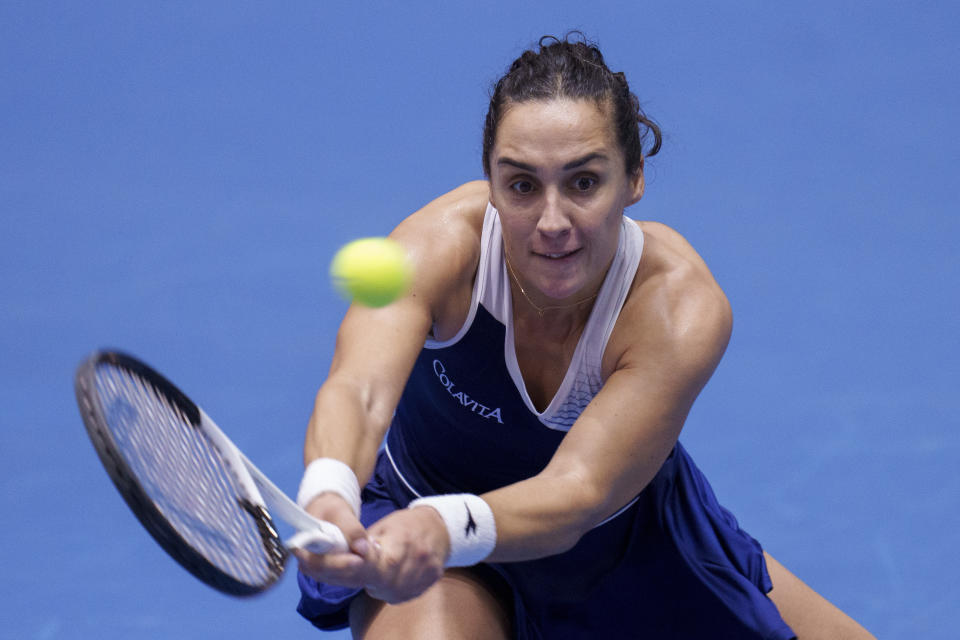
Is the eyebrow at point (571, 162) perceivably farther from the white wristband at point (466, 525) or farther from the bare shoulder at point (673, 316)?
the white wristband at point (466, 525)

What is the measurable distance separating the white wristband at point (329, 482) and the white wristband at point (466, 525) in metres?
0.08

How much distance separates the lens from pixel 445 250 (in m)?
2.17

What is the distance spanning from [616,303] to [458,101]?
3959 mm

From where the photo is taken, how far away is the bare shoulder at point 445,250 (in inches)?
84.1

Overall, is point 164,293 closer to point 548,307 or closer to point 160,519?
point 548,307

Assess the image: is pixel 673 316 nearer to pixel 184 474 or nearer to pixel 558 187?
pixel 558 187

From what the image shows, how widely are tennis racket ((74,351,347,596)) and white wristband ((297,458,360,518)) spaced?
0.20 feet

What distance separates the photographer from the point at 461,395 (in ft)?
7.47

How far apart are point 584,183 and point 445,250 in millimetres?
279

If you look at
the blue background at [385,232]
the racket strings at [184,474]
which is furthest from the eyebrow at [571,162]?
the blue background at [385,232]

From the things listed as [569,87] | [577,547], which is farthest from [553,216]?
[577,547]

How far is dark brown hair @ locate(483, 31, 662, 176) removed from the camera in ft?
6.66

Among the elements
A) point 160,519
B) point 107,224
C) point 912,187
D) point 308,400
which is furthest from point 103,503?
point 912,187

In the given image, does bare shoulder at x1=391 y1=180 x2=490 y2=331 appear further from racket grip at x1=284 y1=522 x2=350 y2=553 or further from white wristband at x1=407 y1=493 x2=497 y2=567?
racket grip at x1=284 y1=522 x2=350 y2=553
